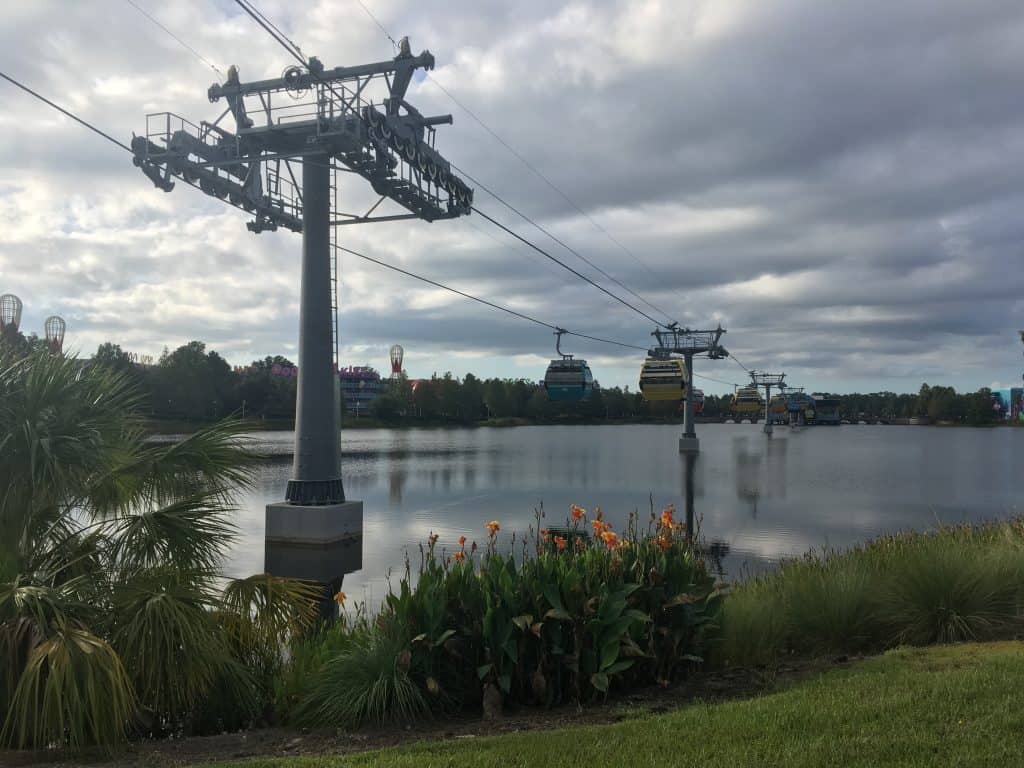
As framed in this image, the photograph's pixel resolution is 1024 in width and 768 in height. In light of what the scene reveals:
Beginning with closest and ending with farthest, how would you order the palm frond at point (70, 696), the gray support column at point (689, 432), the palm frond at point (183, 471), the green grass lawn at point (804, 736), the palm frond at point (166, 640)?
the green grass lawn at point (804, 736)
the palm frond at point (70, 696)
the palm frond at point (166, 640)
the palm frond at point (183, 471)
the gray support column at point (689, 432)

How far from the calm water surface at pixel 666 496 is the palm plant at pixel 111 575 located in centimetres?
202

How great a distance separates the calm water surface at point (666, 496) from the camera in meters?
23.1

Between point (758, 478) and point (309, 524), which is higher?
point (309, 524)

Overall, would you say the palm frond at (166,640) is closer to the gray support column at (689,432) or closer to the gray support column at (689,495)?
the gray support column at (689,495)

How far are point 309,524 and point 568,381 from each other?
2410 cm

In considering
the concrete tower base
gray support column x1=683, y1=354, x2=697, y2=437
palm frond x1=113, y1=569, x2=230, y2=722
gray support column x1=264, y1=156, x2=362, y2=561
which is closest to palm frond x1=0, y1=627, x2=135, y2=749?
palm frond x1=113, y1=569, x2=230, y2=722

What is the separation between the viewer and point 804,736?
491cm

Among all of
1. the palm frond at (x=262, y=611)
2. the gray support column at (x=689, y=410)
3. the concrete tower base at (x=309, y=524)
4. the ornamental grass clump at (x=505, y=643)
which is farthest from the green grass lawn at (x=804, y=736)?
the gray support column at (x=689, y=410)

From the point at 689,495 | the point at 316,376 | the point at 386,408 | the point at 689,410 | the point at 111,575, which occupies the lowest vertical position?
the point at 689,495

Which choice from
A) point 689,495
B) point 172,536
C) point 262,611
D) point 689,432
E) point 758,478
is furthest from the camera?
point 689,432

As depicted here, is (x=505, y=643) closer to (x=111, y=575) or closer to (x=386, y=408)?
(x=111, y=575)

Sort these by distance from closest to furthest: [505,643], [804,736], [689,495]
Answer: [804,736], [505,643], [689,495]

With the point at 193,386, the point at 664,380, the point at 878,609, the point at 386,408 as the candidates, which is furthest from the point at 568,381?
the point at 386,408

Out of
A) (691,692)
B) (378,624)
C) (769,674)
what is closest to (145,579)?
(378,624)
